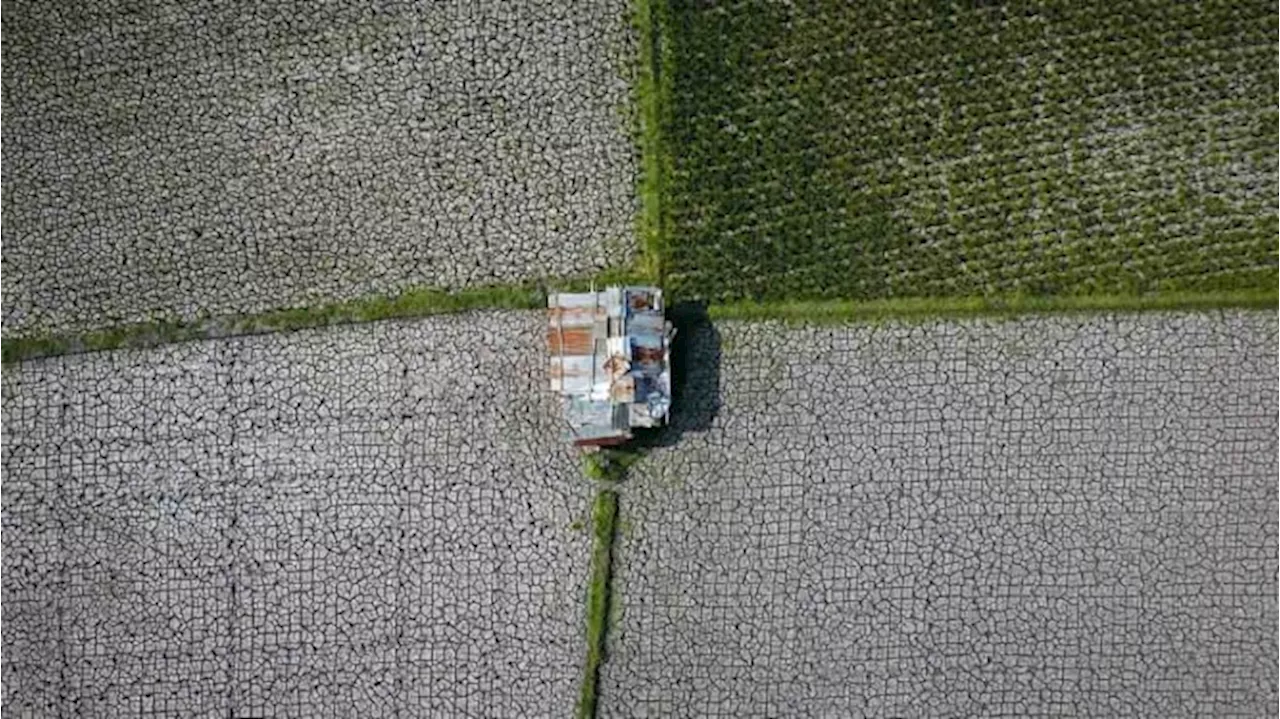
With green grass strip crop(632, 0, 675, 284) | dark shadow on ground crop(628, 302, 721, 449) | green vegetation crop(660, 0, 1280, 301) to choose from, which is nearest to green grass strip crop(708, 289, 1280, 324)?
green vegetation crop(660, 0, 1280, 301)

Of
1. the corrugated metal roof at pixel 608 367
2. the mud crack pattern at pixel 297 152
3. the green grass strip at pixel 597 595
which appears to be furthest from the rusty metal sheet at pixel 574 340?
the green grass strip at pixel 597 595

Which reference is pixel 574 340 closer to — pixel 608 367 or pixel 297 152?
pixel 608 367

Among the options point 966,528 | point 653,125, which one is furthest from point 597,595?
point 653,125

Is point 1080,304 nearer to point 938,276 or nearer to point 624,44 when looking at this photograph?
point 938,276

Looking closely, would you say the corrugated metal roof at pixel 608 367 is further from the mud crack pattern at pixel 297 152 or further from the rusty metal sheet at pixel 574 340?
the mud crack pattern at pixel 297 152

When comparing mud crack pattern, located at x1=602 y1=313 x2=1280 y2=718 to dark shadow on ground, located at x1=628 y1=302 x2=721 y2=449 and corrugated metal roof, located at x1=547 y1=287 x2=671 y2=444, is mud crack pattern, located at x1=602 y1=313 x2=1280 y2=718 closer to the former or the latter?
dark shadow on ground, located at x1=628 y1=302 x2=721 y2=449
